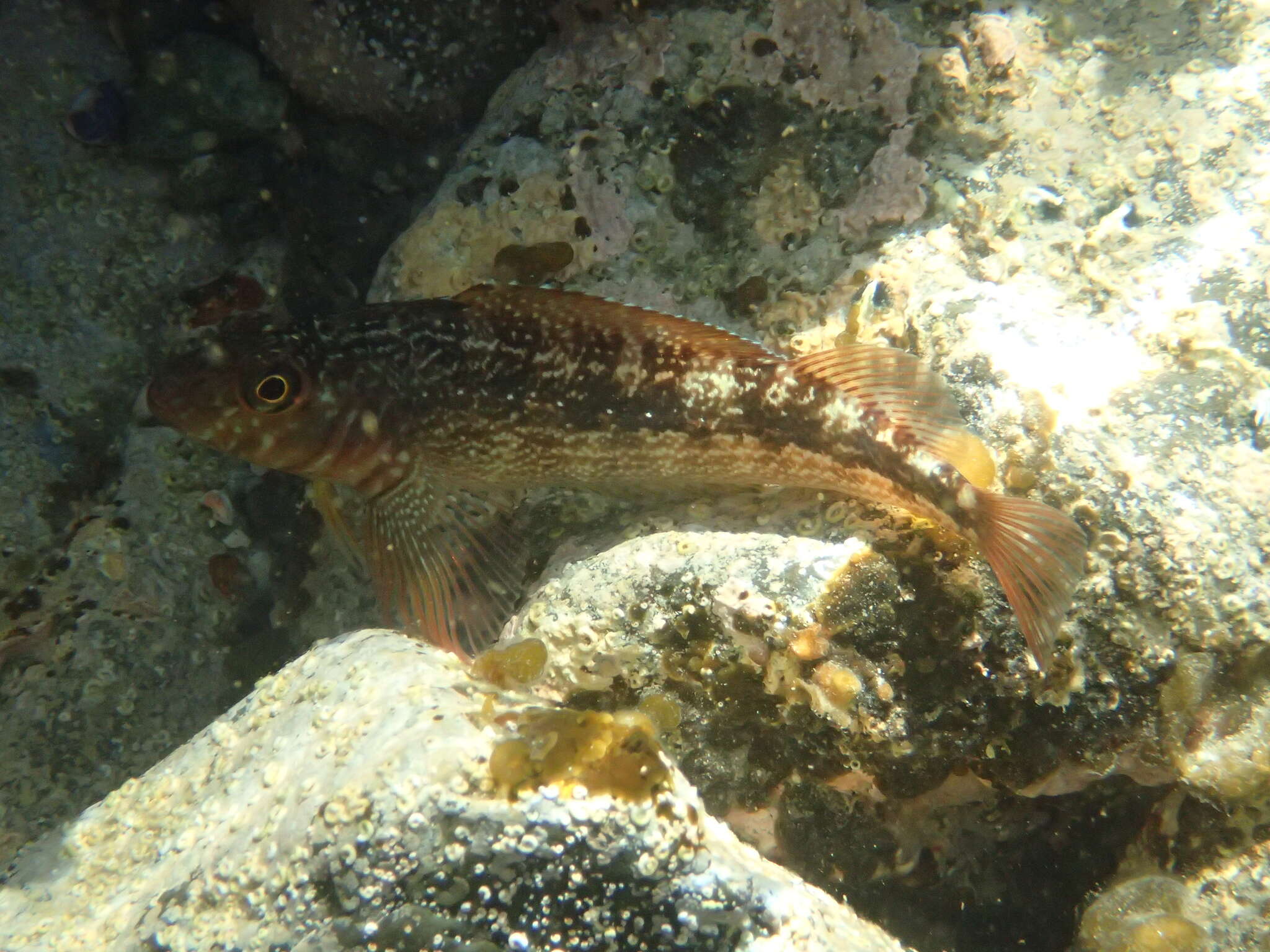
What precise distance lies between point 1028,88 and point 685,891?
3.88m

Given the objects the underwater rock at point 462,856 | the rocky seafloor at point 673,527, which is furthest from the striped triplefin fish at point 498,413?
the underwater rock at point 462,856

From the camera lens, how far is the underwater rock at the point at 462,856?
180cm

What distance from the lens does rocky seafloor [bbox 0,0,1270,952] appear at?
197 centimetres

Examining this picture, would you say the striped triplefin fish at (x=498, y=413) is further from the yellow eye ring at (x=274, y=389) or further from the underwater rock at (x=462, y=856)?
the underwater rock at (x=462, y=856)

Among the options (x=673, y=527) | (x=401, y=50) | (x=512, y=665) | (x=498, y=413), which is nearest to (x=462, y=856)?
(x=512, y=665)

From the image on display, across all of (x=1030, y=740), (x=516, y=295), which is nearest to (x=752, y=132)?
(x=516, y=295)

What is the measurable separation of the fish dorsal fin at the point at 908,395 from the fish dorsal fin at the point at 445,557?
145 centimetres

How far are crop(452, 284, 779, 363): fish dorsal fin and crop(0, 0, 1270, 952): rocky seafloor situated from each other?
341 millimetres

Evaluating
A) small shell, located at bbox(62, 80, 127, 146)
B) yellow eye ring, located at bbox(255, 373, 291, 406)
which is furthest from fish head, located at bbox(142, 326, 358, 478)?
small shell, located at bbox(62, 80, 127, 146)

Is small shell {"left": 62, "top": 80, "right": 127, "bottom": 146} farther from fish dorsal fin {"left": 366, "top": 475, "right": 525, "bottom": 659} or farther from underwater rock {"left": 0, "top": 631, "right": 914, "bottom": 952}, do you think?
underwater rock {"left": 0, "top": 631, "right": 914, "bottom": 952}

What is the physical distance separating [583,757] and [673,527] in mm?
1233

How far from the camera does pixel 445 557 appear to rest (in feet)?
10.3

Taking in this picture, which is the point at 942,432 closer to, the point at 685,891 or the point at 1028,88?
the point at 685,891

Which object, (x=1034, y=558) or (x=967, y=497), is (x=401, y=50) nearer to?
(x=967, y=497)
